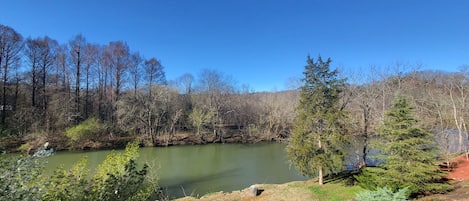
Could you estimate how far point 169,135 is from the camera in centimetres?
2669

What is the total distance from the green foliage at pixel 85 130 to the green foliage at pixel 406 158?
882 inches

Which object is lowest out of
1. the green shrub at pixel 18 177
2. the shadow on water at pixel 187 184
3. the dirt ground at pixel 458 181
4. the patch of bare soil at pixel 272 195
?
the shadow on water at pixel 187 184

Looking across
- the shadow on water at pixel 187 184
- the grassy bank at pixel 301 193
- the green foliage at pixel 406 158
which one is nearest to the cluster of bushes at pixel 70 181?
the grassy bank at pixel 301 193

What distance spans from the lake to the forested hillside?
10.7 feet

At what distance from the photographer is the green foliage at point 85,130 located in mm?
21470

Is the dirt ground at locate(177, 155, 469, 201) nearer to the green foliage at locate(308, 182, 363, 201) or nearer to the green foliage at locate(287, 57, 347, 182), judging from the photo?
the green foliage at locate(308, 182, 363, 201)

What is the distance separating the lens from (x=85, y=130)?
2205 cm

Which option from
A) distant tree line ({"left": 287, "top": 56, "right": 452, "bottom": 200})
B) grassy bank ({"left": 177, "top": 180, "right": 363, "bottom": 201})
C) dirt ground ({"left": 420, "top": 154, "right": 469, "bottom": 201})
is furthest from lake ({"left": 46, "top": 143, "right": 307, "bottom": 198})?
dirt ground ({"left": 420, "top": 154, "right": 469, "bottom": 201})

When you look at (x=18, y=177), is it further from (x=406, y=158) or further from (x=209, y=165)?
(x=209, y=165)

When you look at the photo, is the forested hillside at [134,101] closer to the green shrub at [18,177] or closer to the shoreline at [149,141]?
the shoreline at [149,141]

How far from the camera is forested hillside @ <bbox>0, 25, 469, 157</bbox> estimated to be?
17438 mm

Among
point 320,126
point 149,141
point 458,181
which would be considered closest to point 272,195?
point 320,126


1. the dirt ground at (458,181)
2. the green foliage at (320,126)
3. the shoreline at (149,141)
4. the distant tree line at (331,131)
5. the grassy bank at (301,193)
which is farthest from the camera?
the shoreline at (149,141)

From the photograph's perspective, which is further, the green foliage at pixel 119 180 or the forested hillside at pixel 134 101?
the forested hillside at pixel 134 101
